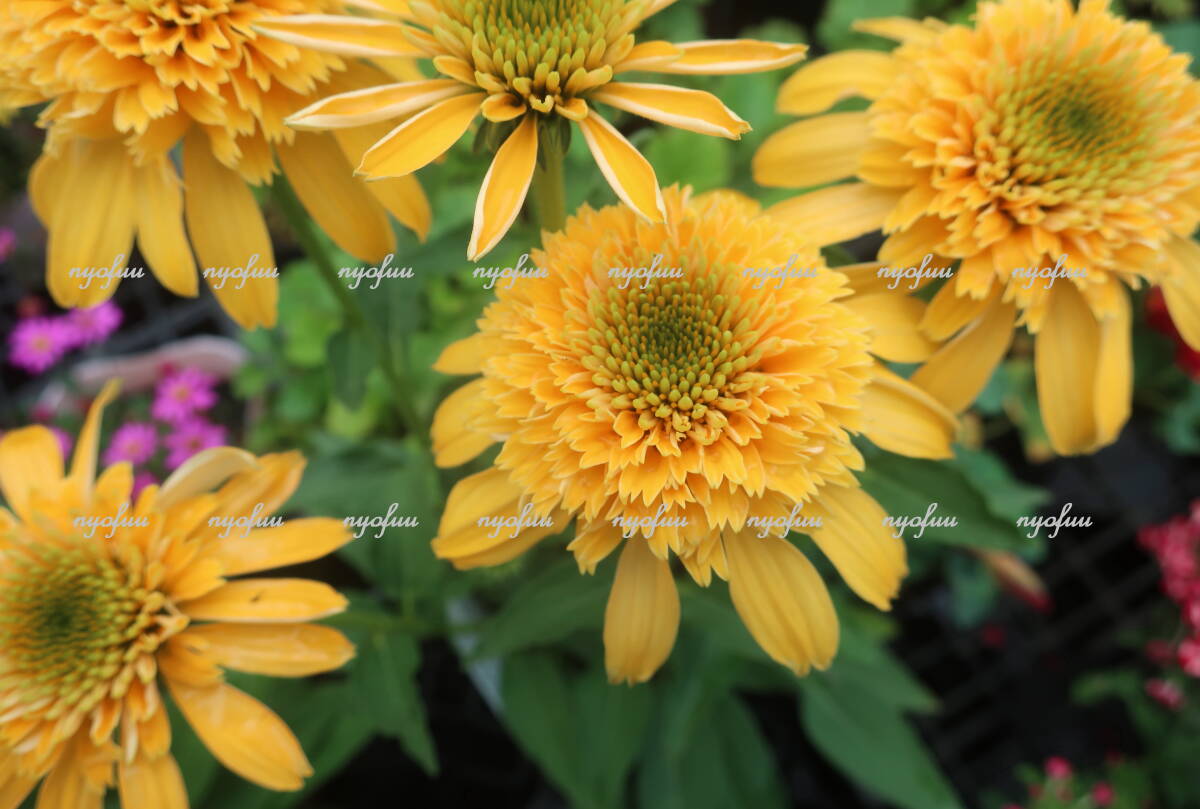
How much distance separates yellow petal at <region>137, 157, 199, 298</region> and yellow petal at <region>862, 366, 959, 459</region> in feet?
1.91

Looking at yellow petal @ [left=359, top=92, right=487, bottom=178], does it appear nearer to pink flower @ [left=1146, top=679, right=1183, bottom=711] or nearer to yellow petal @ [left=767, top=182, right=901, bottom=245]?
yellow petal @ [left=767, top=182, right=901, bottom=245]

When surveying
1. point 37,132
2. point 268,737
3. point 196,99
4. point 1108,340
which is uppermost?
point 196,99

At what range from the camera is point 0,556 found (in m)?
0.70

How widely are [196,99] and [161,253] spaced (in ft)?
0.44

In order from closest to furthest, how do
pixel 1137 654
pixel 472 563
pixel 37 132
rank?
pixel 472 563 → pixel 1137 654 → pixel 37 132

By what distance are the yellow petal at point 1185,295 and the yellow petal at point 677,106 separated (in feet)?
1.55

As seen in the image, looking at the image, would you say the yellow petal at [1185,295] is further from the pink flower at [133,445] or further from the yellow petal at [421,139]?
the pink flower at [133,445]

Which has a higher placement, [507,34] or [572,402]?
[507,34]

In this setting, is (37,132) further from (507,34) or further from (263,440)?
(507,34)

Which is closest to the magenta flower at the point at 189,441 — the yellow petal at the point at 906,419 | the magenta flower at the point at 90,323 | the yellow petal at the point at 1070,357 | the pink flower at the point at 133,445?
the pink flower at the point at 133,445

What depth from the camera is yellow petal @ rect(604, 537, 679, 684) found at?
62 cm

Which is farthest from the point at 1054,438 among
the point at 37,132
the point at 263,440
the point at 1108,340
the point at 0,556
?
the point at 37,132

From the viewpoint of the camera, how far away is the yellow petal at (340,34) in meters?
0.53

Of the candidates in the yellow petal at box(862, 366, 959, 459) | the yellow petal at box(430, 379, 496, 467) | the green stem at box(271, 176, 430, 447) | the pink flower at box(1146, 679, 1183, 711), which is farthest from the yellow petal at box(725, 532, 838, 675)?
the pink flower at box(1146, 679, 1183, 711)
